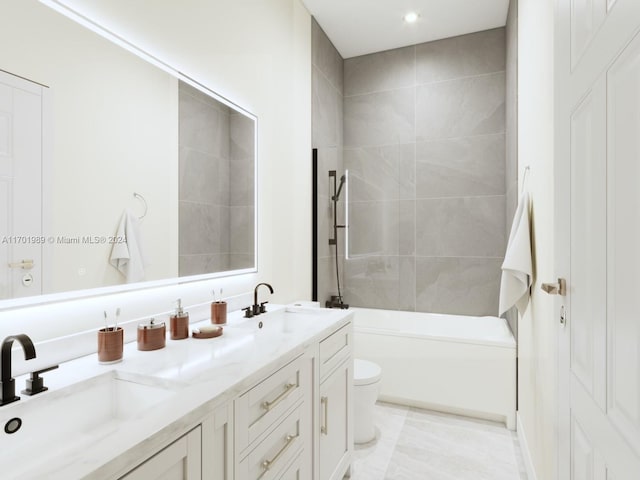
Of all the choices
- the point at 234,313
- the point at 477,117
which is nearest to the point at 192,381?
the point at 234,313

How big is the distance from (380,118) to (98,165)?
110 inches

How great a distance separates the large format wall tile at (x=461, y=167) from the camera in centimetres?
327

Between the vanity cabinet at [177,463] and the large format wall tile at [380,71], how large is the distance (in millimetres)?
3450

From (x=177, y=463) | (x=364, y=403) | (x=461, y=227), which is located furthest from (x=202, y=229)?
(x=461, y=227)

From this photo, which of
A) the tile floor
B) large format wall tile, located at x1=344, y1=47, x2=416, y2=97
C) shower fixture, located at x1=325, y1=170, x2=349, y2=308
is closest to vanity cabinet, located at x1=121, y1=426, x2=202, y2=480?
the tile floor

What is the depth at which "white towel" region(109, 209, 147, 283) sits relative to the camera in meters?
1.42

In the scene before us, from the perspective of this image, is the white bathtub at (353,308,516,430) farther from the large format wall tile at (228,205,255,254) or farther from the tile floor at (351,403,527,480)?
the large format wall tile at (228,205,255,254)

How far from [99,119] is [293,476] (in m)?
1.46

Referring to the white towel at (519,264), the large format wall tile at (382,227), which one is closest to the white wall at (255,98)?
the large format wall tile at (382,227)

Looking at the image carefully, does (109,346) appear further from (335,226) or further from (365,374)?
(335,226)

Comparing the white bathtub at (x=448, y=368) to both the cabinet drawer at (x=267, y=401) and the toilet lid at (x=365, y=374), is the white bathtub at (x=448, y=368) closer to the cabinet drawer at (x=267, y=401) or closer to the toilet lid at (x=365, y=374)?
the toilet lid at (x=365, y=374)

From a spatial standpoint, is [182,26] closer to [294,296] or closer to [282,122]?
[282,122]

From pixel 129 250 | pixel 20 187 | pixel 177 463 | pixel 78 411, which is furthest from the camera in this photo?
pixel 129 250

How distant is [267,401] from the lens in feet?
3.97
